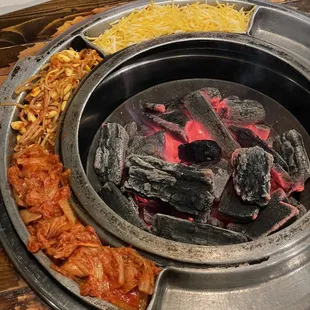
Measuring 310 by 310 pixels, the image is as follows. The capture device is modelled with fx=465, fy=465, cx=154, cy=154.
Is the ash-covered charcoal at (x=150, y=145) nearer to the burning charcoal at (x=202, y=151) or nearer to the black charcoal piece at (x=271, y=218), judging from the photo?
the burning charcoal at (x=202, y=151)

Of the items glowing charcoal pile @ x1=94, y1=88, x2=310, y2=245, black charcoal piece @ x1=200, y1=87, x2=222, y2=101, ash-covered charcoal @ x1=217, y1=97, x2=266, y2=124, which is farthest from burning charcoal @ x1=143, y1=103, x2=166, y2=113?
ash-covered charcoal @ x1=217, y1=97, x2=266, y2=124

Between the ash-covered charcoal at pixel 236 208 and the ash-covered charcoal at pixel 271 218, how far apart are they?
0.17ft

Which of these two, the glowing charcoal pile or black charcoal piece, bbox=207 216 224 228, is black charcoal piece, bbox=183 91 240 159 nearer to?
the glowing charcoal pile

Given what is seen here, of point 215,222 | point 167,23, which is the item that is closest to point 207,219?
point 215,222

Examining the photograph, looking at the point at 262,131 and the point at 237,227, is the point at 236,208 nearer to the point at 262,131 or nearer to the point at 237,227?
the point at 237,227

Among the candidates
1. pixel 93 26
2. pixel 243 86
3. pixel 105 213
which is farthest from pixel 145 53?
pixel 105 213

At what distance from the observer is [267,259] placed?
8.17 feet

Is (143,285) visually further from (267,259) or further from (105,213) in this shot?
(267,259)

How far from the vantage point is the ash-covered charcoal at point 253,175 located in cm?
296

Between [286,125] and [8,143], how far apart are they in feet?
6.81

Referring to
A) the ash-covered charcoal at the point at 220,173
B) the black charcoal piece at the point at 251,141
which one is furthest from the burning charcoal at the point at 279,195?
the ash-covered charcoal at the point at 220,173

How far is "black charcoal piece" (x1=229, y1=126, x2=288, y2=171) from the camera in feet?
10.7

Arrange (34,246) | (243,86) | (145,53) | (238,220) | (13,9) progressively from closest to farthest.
→ (34,246), (238,220), (145,53), (243,86), (13,9)

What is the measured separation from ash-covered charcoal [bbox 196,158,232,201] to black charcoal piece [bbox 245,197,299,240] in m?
0.30
